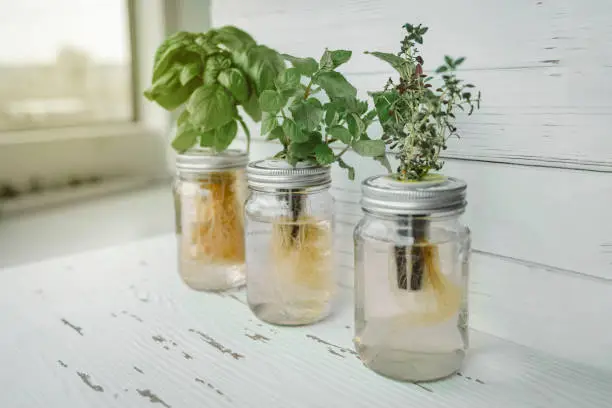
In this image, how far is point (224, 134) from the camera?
81 cm

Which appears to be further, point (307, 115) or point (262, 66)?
point (262, 66)

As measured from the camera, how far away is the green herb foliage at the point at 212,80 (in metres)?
0.77

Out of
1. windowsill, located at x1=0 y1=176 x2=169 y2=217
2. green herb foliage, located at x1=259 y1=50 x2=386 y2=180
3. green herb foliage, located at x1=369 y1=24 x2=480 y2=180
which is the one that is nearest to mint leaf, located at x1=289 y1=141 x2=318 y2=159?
green herb foliage, located at x1=259 y1=50 x2=386 y2=180

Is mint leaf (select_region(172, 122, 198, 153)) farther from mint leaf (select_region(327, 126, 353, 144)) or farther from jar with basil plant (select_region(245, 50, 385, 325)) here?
mint leaf (select_region(327, 126, 353, 144))

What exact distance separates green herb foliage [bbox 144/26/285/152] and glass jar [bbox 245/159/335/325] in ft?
0.32

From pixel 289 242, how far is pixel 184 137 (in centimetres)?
24

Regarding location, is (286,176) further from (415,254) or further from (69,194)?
(69,194)

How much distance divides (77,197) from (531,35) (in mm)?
1231

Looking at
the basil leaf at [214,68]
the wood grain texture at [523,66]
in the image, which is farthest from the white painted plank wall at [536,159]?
the basil leaf at [214,68]

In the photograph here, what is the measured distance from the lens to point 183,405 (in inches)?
22.3

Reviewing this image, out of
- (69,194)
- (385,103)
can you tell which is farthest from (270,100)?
(69,194)

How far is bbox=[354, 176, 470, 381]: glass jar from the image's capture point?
58cm

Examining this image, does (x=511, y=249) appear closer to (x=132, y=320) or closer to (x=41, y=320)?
(x=132, y=320)

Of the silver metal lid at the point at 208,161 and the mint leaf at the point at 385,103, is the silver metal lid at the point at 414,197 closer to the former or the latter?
the mint leaf at the point at 385,103
